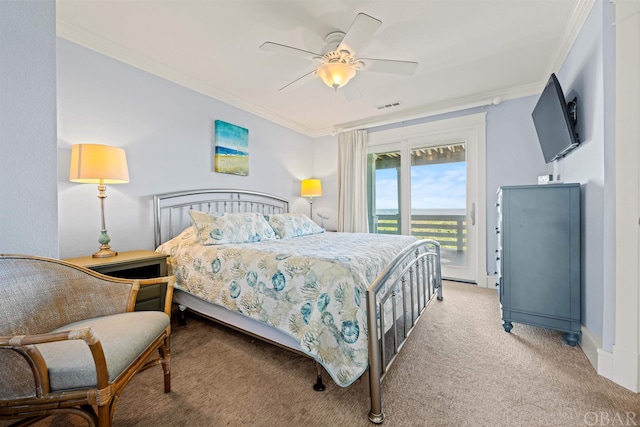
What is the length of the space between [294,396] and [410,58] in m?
3.03

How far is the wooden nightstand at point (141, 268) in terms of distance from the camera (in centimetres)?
199

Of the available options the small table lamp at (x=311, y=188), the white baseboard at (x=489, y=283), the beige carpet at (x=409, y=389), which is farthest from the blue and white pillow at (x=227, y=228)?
the white baseboard at (x=489, y=283)

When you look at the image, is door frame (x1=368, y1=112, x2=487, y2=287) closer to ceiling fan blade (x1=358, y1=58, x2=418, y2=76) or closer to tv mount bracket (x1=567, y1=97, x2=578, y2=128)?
tv mount bracket (x1=567, y1=97, x2=578, y2=128)

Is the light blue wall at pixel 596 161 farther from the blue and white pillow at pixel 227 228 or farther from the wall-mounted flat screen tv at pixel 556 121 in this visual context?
the blue and white pillow at pixel 227 228

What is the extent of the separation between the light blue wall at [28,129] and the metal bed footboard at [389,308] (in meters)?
1.80

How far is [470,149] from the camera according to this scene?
3768 millimetres

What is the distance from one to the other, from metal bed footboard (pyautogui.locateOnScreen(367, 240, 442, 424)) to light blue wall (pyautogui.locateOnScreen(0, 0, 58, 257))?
1.80m

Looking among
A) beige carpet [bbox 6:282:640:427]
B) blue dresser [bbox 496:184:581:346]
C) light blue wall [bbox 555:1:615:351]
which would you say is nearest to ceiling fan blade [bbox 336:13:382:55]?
light blue wall [bbox 555:1:615:351]

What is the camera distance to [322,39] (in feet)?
7.64

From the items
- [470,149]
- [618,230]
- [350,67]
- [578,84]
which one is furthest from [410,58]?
[618,230]

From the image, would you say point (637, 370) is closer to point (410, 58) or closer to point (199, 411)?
point (199, 411)

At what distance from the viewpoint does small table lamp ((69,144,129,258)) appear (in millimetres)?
2045

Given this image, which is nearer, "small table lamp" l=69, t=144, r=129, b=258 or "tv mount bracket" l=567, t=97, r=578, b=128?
"small table lamp" l=69, t=144, r=129, b=258

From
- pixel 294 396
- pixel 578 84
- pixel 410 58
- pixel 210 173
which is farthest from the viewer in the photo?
pixel 210 173
